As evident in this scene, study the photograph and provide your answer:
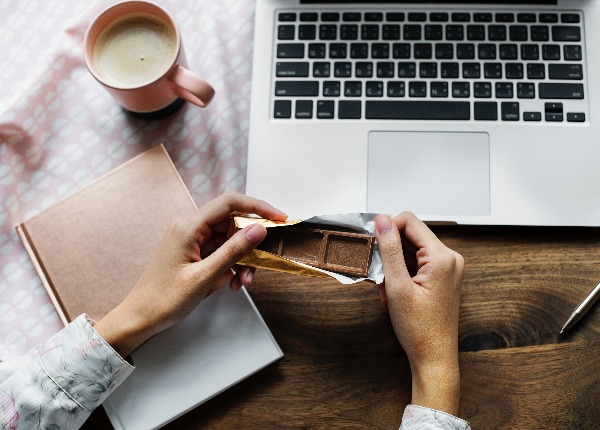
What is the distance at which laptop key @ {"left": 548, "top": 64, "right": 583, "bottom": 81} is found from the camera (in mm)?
776

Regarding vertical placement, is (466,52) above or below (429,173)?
above

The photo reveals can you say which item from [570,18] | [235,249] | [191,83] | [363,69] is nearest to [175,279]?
[235,249]

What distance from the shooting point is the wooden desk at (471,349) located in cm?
77

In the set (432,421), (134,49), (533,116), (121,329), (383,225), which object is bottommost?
(432,421)

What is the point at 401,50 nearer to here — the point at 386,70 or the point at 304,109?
the point at 386,70

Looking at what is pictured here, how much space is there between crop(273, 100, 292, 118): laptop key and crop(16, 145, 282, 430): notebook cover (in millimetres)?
141

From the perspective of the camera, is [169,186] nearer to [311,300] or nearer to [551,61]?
[311,300]

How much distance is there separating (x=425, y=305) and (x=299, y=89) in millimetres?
285

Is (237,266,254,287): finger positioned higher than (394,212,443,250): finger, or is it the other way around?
(394,212,443,250): finger

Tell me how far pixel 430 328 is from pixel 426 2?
377mm

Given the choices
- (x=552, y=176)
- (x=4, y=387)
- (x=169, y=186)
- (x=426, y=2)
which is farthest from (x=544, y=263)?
(x=4, y=387)

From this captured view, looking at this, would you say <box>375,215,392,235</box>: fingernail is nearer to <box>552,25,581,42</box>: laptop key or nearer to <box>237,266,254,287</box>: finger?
<box>237,266,254,287</box>: finger

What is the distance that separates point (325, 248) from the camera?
0.69m

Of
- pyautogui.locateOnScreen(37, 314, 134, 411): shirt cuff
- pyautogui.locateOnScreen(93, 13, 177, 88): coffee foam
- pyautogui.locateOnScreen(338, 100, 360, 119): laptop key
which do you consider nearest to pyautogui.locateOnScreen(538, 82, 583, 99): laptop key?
pyautogui.locateOnScreen(338, 100, 360, 119): laptop key
